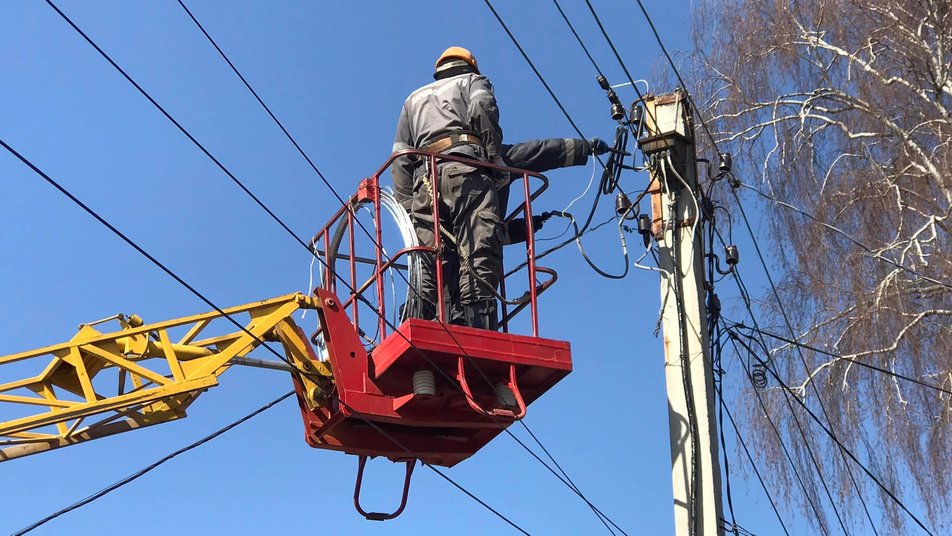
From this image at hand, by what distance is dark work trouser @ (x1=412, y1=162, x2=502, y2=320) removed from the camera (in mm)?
11594

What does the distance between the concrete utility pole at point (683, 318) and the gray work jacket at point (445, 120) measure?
4.36 feet

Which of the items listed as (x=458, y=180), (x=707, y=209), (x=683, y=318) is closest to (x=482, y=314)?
(x=458, y=180)

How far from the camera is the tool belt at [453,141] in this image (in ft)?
39.3

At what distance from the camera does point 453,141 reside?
11977 millimetres

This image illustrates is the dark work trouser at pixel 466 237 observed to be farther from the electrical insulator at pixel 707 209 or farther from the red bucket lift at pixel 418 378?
the electrical insulator at pixel 707 209

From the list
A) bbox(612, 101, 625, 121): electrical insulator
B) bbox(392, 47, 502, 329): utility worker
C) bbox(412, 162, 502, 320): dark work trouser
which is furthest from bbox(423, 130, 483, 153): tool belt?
bbox(612, 101, 625, 121): electrical insulator

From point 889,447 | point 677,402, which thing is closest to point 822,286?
point 889,447

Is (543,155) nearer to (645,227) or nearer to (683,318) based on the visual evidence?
(645,227)

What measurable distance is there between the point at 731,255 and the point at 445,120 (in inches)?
104

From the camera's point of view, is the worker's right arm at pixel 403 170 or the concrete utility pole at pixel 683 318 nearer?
the concrete utility pole at pixel 683 318

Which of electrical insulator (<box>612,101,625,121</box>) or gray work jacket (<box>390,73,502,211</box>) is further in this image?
electrical insulator (<box>612,101,625,121</box>)

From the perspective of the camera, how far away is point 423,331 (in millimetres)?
10727

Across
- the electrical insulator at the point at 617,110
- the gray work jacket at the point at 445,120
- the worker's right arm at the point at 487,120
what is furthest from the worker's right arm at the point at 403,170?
the electrical insulator at the point at 617,110

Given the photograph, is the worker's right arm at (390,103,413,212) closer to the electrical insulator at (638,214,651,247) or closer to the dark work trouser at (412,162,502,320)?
the dark work trouser at (412,162,502,320)
